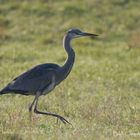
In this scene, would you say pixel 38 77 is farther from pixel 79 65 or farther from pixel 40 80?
pixel 79 65

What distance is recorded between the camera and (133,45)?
18.8m

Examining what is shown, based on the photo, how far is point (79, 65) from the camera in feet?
53.3

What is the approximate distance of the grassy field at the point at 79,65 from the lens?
928 centimetres

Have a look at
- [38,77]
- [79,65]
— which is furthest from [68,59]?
[79,65]

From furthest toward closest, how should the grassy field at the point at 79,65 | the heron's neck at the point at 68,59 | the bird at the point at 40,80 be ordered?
the heron's neck at the point at 68,59 < the bird at the point at 40,80 < the grassy field at the point at 79,65

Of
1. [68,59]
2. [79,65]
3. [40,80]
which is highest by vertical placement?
[79,65]

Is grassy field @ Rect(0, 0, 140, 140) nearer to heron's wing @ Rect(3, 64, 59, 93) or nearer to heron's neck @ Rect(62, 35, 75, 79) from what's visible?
heron's wing @ Rect(3, 64, 59, 93)

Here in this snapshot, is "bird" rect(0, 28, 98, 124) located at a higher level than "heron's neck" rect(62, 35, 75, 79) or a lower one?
lower

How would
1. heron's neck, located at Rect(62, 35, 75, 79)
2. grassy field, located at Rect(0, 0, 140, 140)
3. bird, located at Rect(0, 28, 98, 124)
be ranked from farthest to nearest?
1. heron's neck, located at Rect(62, 35, 75, 79)
2. bird, located at Rect(0, 28, 98, 124)
3. grassy field, located at Rect(0, 0, 140, 140)

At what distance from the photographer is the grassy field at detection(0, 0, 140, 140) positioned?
9281mm

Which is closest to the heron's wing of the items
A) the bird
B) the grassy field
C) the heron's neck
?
the bird

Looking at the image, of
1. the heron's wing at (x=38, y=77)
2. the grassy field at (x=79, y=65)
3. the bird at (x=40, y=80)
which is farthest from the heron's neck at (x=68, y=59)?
the grassy field at (x=79, y=65)

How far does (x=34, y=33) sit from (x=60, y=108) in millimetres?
10176

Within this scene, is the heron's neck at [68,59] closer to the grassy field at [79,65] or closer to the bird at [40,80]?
the bird at [40,80]
